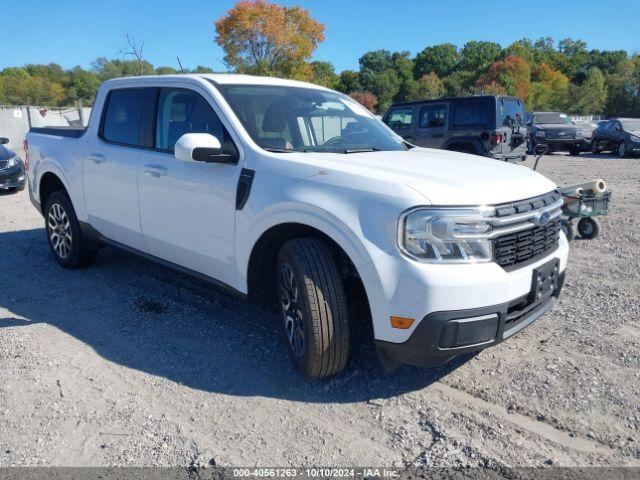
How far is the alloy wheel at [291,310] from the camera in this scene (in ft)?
11.1

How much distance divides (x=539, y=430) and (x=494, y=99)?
10521 mm

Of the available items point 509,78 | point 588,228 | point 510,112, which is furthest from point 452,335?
point 509,78

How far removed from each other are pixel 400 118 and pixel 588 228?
→ 24.3 ft

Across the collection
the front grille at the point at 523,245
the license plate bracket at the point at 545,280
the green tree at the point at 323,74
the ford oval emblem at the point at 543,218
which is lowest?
the license plate bracket at the point at 545,280

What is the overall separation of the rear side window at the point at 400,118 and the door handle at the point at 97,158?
9788mm

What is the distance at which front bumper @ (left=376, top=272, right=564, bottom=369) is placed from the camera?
2.82 metres

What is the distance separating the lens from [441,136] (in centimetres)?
1292

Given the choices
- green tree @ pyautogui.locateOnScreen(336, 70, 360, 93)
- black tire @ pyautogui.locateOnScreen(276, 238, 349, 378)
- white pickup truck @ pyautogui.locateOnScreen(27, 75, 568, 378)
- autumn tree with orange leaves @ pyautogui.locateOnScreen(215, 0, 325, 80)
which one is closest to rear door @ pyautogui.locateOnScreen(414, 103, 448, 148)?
white pickup truck @ pyautogui.locateOnScreen(27, 75, 568, 378)

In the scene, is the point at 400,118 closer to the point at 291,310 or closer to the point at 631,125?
the point at 291,310

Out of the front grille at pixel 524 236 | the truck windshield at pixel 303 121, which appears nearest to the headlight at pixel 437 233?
the front grille at pixel 524 236

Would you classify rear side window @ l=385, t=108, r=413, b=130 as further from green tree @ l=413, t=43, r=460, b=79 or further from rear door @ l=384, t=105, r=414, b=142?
green tree @ l=413, t=43, r=460, b=79

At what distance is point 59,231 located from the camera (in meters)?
5.82

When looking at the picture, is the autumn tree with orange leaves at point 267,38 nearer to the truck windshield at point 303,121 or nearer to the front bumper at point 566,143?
the front bumper at point 566,143

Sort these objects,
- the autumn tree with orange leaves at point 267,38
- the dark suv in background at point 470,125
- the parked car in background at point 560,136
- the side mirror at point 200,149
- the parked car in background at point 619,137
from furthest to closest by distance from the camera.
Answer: the autumn tree with orange leaves at point 267,38, the parked car in background at point 560,136, the parked car in background at point 619,137, the dark suv in background at point 470,125, the side mirror at point 200,149
